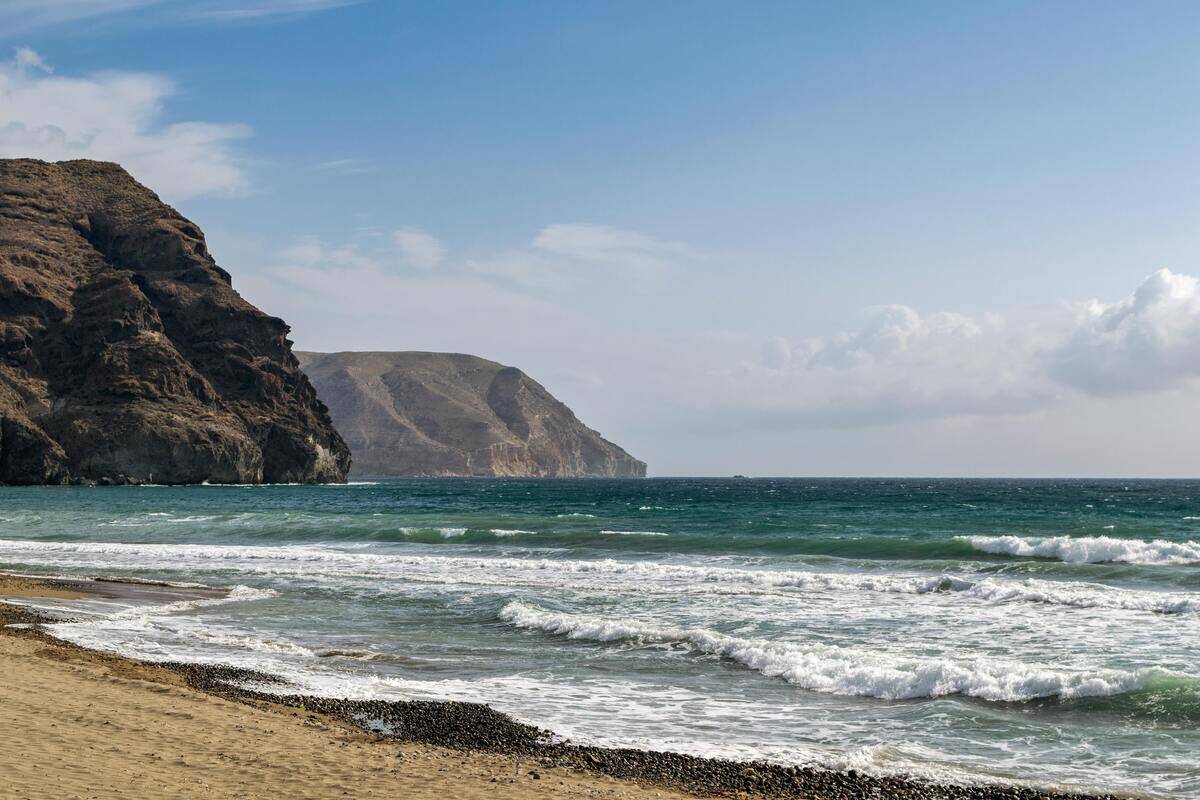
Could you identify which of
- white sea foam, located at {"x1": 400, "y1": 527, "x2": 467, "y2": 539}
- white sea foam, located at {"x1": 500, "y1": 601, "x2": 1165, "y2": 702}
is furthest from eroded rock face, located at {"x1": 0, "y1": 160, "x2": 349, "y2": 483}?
white sea foam, located at {"x1": 500, "y1": 601, "x2": 1165, "y2": 702}

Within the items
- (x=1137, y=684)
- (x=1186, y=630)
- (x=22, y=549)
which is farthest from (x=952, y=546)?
(x=22, y=549)

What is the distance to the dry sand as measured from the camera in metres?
7.92

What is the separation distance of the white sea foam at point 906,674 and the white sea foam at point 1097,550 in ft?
69.4

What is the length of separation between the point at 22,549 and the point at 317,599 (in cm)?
1969

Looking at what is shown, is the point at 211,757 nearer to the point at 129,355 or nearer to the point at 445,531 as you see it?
the point at 445,531

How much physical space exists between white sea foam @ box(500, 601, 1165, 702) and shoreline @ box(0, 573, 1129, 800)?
14.2 ft

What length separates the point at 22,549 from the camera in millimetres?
A: 35188

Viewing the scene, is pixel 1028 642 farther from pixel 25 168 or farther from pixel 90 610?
pixel 25 168

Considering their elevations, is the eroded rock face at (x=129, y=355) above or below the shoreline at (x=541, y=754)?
above

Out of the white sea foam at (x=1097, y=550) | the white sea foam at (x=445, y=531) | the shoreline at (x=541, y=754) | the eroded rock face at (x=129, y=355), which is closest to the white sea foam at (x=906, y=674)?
the shoreline at (x=541, y=754)

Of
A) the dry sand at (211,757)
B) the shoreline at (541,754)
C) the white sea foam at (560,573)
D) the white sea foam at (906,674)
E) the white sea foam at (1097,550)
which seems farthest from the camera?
the white sea foam at (1097,550)

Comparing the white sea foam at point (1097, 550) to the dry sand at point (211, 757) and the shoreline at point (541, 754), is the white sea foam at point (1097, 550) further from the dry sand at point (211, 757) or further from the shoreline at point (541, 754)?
the dry sand at point (211, 757)

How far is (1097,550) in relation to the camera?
33.3 m

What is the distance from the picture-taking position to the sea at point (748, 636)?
1120 cm
